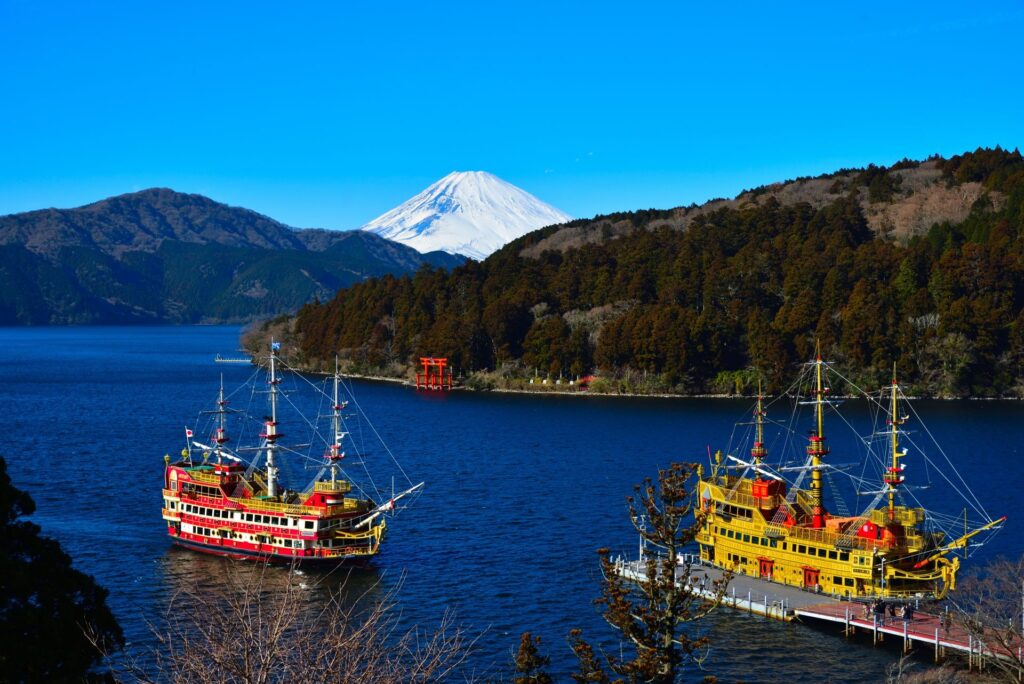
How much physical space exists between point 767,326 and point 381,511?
6280 cm

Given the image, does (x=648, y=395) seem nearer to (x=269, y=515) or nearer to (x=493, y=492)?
(x=493, y=492)

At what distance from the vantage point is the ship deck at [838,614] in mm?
29266

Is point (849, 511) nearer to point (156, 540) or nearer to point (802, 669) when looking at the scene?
point (802, 669)

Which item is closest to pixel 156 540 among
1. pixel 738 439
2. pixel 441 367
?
pixel 738 439

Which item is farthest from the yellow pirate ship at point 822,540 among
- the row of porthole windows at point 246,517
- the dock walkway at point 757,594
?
the row of porthole windows at point 246,517

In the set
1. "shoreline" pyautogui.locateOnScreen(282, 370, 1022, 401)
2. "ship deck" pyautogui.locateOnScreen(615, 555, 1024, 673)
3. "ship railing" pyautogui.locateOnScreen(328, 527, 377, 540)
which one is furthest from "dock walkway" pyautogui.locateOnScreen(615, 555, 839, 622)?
"shoreline" pyautogui.locateOnScreen(282, 370, 1022, 401)

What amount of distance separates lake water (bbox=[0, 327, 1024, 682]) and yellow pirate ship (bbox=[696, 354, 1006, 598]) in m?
3.16

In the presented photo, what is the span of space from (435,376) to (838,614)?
2918 inches

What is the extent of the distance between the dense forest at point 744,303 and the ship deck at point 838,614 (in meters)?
57.6

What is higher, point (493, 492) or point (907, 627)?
point (493, 492)

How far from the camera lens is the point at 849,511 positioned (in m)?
45.8

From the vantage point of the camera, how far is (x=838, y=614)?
31.9 meters

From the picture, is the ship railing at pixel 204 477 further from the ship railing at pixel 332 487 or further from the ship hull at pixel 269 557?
the ship railing at pixel 332 487

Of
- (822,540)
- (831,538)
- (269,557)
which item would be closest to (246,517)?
(269,557)
